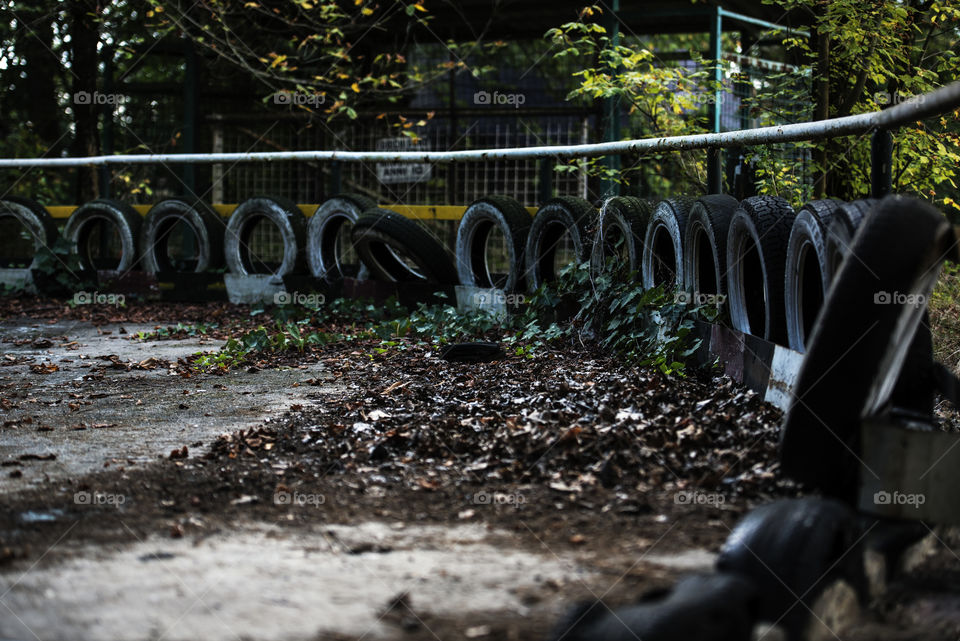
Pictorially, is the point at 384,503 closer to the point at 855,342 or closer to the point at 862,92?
the point at 855,342

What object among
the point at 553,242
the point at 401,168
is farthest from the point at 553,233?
the point at 401,168

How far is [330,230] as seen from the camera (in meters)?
9.10

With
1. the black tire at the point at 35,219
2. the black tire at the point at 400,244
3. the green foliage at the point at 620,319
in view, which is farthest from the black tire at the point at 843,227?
Answer: the black tire at the point at 35,219

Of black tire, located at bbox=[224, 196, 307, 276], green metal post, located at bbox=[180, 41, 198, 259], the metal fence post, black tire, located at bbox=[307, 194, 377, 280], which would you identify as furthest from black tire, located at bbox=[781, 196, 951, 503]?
green metal post, located at bbox=[180, 41, 198, 259]

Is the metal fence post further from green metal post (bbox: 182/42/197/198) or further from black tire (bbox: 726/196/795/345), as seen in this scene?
green metal post (bbox: 182/42/197/198)

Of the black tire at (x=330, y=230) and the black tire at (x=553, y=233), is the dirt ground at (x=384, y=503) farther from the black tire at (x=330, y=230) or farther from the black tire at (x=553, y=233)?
the black tire at (x=330, y=230)

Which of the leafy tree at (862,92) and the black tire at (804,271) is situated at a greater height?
the leafy tree at (862,92)

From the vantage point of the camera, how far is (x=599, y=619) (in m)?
1.98

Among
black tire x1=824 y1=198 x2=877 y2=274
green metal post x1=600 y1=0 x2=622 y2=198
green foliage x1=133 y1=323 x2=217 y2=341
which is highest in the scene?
green metal post x1=600 y1=0 x2=622 y2=198

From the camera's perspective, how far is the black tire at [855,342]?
2.72m

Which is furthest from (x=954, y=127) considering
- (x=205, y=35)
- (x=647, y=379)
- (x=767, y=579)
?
(x=205, y=35)

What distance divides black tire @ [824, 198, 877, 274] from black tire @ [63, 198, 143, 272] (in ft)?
26.8

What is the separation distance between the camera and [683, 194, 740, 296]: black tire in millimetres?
4727

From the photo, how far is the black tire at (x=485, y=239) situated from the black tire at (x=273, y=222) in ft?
6.39
